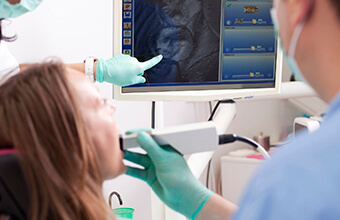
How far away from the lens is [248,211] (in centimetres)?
70

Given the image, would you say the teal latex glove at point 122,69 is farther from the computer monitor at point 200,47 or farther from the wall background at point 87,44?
the wall background at point 87,44

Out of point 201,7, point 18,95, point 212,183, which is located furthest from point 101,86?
point 18,95

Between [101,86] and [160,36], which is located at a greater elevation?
[160,36]

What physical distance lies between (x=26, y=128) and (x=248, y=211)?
0.48 m

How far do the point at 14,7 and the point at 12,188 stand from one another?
2.33ft

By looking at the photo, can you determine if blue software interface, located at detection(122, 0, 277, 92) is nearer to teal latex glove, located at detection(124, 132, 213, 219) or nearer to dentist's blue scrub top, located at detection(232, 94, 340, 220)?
teal latex glove, located at detection(124, 132, 213, 219)

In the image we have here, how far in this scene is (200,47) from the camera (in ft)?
6.00

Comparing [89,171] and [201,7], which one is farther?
[201,7]

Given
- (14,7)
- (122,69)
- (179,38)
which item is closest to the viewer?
(14,7)

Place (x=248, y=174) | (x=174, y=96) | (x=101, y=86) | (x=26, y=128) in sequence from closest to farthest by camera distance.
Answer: (x=26, y=128) → (x=174, y=96) → (x=101, y=86) → (x=248, y=174)

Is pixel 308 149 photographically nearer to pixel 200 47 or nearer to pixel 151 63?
pixel 151 63

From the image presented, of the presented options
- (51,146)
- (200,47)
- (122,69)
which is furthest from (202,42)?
(51,146)

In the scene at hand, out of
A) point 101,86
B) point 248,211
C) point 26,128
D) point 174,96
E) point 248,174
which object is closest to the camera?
point 248,211

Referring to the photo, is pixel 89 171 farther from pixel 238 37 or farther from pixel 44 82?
pixel 238 37
